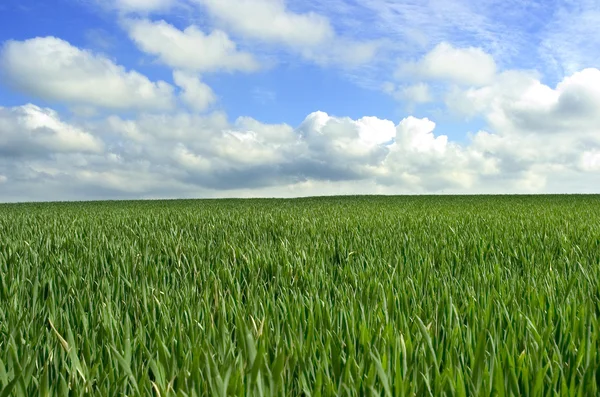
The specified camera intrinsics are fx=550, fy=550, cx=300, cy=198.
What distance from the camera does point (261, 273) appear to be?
10.1 feet

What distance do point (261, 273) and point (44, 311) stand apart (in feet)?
3.82

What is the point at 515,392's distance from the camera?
1213 millimetres

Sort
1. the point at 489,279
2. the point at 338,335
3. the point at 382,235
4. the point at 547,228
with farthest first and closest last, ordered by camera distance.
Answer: the point at 547,228 → the point at 382,235 → the point at 489,279 → the point at 338,335

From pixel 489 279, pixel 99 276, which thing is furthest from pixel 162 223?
pixel 489 279

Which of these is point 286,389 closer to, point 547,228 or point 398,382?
point 398,382

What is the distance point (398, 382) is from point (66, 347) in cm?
93

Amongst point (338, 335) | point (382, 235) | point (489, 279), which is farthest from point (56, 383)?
point (382, 235)

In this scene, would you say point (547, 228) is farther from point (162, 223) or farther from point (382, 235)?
point (162, 223)

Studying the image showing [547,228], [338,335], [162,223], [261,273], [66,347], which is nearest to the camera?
[66,347]

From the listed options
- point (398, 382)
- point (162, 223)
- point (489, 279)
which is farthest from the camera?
point (162, 223)

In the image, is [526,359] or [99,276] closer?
[526,359]

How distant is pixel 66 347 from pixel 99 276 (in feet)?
5.65

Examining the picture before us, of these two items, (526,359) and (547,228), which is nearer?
(526,359)

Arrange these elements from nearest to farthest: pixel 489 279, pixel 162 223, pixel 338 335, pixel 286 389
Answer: pixel 286 389
pixel 338 335
pixel 489 279
pixel 162 223
